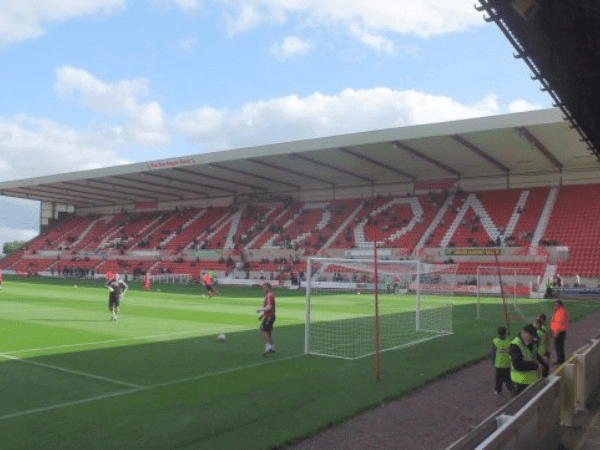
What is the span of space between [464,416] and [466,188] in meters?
40.9

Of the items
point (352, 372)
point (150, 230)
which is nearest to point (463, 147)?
point (352, 372)

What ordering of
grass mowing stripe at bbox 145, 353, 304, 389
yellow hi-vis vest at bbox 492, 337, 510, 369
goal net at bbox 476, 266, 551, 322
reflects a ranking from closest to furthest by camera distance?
1. yellow hi-vis vest at bbox 492, 337, 510, 369
2. grass mowing stripe at bbox 145, 353, 304, 389
3. goal net at bbox 476, 266, 551, 322

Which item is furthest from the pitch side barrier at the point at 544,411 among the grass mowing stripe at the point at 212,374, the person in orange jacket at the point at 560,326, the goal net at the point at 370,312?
the grass mowing stripe at the point at 212,374

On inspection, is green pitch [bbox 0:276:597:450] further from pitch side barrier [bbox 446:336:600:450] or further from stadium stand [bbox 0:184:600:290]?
stadium stand [bbox 0:184:600:290]

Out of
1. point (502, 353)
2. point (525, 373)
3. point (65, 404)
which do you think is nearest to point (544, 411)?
point (525, 373)

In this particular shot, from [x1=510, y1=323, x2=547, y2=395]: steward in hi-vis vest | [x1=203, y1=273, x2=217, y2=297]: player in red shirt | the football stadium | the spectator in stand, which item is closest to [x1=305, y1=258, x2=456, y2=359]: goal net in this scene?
the football stadium

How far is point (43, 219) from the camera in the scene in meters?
74.1

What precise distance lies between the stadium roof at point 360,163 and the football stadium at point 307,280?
0.21 m

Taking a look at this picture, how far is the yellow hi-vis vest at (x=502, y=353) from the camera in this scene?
29.5 feet

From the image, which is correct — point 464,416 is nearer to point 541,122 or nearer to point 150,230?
point 541,122

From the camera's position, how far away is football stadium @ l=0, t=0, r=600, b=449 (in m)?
7.96

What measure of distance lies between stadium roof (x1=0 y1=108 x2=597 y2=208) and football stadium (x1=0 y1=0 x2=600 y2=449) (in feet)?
0.68

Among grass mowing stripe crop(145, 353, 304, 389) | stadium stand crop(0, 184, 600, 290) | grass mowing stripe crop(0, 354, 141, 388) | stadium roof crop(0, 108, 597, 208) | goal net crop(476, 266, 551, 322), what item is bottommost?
grass mowing stripe crop(145, 353, 304, 389)

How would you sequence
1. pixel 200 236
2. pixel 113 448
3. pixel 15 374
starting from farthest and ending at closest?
pixel 200 236 < pixel 15 374 < pixel 113 448
